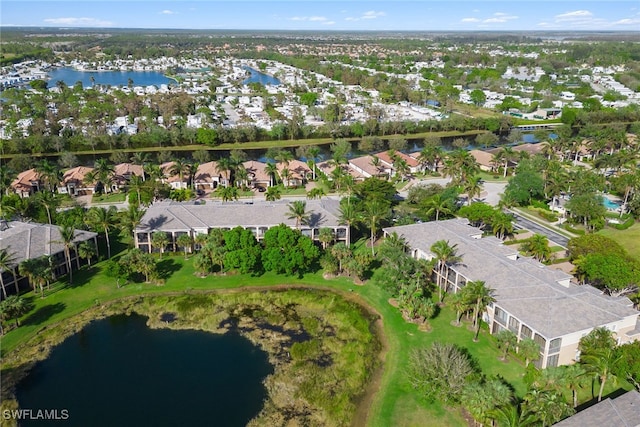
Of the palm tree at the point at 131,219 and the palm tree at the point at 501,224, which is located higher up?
the palm tree at the point at 131,219

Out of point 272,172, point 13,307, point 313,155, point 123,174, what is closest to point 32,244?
point 13,307

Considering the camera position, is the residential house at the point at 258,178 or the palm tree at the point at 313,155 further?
the palm tree at the point at 313,155

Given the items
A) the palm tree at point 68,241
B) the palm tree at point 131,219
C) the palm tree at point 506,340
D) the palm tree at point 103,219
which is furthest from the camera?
A: the palm tree at point 103,219

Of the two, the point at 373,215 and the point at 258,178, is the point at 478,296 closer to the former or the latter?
the point at 373,215

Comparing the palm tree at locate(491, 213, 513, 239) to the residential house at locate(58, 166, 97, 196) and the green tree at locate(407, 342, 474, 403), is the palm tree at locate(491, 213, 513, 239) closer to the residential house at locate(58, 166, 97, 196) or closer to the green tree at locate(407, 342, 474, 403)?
the green tree at locate(407, 342, 474, 403)

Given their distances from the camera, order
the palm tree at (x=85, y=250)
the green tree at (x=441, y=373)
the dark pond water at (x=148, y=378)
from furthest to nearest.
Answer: the palm tree at (x=85, y=250) < the dark pond water at (x=148, y=378) < the green tree at (x=441, y=373)

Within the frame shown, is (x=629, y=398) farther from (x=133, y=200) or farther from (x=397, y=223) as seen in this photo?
(x=133, y=200)

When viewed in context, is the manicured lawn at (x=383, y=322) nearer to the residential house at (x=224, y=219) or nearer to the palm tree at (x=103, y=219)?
the residential house at (x=224, y=219)

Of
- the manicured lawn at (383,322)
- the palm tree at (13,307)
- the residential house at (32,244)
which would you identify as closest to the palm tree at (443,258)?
the manicured lawn at (383,322)
